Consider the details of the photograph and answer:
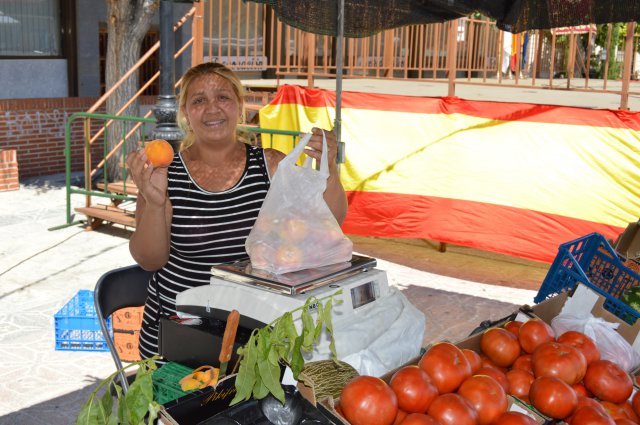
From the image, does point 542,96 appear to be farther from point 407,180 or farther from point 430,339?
point 430,339

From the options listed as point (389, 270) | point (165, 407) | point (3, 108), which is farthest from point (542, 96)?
point (3, 108)

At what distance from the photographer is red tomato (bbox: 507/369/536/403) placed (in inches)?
94.1

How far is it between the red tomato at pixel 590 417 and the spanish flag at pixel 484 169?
15.5ft

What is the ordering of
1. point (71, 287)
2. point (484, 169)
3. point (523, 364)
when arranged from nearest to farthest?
point (523, 364), point (71, 287), point (484, 169)

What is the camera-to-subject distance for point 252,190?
318cm

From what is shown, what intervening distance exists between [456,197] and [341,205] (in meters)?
4.11

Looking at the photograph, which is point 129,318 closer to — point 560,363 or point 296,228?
point 296,228

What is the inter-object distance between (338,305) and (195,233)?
0.95 metres

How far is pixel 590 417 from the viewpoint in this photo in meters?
2.15

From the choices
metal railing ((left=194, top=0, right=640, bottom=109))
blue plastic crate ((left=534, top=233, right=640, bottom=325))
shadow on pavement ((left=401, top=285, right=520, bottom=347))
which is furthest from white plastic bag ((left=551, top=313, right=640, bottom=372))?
metal railing ((left=194, top=0, right=640, bottom=109))

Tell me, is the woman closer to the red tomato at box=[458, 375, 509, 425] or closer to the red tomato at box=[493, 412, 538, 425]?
the red tomato at box=[458, 375, 509, 425]

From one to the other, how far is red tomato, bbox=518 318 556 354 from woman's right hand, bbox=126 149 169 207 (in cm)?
145

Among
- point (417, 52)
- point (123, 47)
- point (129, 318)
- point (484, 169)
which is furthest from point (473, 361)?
point (417, 52)

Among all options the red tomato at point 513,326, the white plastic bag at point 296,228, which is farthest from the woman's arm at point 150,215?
the red tomato at point 513,326
